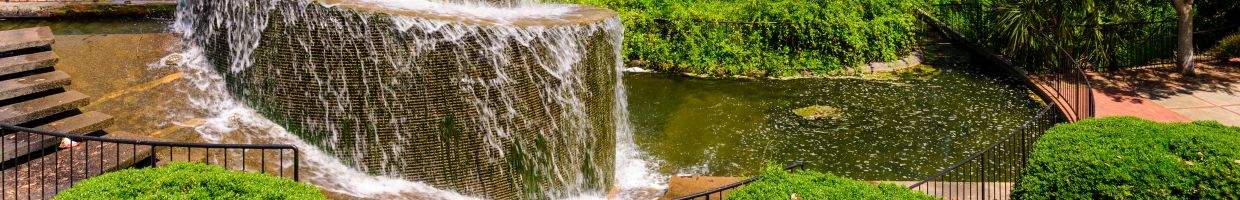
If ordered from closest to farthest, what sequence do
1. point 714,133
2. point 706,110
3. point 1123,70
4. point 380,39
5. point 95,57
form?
point 380,39 → point 95,57 → point 714,133 → point 706,110 → point 1123,70

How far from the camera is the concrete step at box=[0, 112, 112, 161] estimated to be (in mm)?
10297

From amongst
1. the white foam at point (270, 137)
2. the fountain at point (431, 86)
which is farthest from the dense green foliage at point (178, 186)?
the fountain at point (431, 86)

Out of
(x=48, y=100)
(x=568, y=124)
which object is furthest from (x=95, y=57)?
(x=568, y=124)

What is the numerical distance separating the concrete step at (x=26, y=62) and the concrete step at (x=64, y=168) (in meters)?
1.85

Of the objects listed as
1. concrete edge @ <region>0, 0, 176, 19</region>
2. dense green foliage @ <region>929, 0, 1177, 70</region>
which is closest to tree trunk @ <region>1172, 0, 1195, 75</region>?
dense green foliage @ <region>929, 0, 1177, 70</region>

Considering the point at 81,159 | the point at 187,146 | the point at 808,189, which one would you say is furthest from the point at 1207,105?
the point at 81,159

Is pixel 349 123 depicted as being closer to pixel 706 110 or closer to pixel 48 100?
pixel 48 100

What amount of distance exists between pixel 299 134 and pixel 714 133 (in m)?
5.70

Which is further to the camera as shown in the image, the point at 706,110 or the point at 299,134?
the point at 706,110

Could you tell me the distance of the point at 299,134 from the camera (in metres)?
11.6

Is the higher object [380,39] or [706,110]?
[380,39]

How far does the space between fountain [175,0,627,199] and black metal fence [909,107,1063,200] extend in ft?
11.5

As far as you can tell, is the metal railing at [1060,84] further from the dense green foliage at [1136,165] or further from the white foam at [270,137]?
the white foam at [270,137]

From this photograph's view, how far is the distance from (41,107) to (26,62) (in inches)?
43.0
